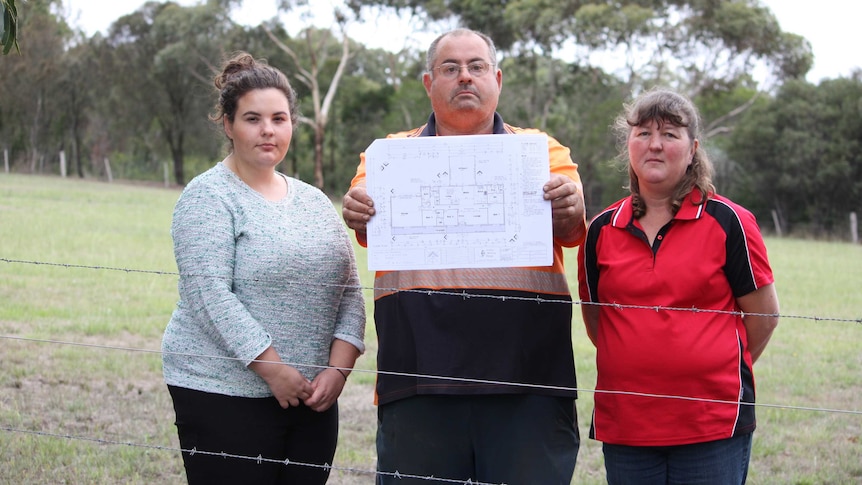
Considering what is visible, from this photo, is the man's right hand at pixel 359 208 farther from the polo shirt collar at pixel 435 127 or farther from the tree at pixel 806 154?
the tree at pixel 806 154

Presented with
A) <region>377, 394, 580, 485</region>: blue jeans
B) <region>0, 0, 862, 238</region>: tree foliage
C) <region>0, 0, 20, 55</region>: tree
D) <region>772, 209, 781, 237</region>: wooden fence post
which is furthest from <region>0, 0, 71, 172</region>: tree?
<region>377, 394, 580, 485</region>: blue jeans

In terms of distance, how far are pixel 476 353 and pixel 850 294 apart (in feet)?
37.1

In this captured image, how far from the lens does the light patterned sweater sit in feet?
9.14

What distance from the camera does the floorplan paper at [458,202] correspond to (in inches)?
104

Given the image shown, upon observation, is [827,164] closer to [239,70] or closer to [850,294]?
[850,294]

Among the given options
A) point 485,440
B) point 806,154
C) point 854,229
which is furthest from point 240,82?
point 806,154

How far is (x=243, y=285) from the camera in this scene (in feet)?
9.34

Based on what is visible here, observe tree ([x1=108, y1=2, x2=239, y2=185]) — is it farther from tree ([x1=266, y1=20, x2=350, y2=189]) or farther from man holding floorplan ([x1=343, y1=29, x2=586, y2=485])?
man holding floorplan ([x1=343, y1=29, x2=586, y2=485])

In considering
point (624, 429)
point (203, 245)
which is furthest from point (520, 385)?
point (203, 245)

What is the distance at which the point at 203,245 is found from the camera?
279cm

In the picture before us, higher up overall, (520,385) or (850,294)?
(520,385)

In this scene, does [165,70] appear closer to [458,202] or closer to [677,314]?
[458,202]

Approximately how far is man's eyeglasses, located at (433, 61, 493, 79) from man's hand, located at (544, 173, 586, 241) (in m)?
0.43

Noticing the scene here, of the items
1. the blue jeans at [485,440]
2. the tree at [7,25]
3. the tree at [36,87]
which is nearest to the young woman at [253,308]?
the blue jeans at [485,440]
